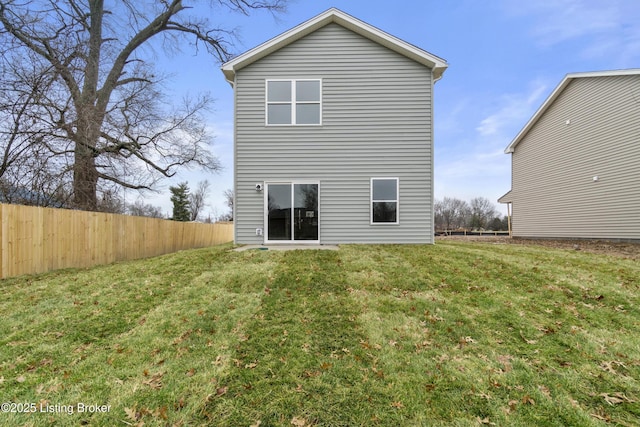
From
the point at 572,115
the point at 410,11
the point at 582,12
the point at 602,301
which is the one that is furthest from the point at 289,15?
the point at 602,301

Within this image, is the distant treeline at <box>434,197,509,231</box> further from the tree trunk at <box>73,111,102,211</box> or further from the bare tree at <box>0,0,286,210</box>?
the tree trunk at <box>73,111,102,211</box>

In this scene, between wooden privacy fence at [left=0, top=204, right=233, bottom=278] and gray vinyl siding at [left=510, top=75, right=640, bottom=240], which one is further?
gray vinyl siding at [left=510, top=75, right=640, bottom=240]

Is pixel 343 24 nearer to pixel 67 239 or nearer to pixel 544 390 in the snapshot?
pixel 67 239

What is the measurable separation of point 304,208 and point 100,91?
1176 centimetres

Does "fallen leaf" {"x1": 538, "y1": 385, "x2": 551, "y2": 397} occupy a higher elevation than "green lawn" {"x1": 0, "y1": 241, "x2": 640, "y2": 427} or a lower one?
lower

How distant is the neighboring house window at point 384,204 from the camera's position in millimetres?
9766

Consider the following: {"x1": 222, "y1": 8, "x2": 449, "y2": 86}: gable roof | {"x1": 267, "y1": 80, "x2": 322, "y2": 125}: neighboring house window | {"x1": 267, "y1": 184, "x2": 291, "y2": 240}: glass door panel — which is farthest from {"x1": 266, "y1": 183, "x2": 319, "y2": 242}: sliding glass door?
{"x1": 222, "y1": 8, "x2": 449, "y2": 86}: gable roof

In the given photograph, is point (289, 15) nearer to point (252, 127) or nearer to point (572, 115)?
point (252, 127)

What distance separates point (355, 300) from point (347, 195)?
534cm

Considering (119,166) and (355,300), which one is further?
(119,166)

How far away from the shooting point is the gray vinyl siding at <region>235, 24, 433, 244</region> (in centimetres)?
973

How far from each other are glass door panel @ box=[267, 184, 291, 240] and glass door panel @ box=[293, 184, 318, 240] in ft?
0.76

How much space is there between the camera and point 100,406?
2.51 meters

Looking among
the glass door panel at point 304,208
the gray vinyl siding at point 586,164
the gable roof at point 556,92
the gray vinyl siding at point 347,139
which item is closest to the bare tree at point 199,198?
the gray vinyl siding at point 347,139
